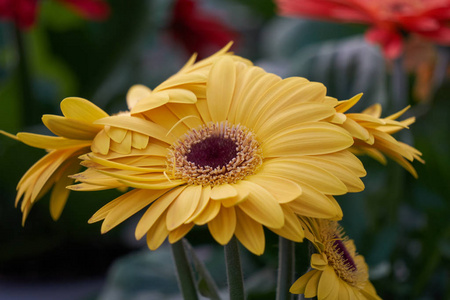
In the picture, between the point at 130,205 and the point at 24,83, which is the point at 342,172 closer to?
the point at 130,205

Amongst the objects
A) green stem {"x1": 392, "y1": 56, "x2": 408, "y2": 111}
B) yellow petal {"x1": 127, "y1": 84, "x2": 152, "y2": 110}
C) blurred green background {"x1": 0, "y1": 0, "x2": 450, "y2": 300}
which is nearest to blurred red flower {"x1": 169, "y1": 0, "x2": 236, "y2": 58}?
blurred green background {"x1": 0, "y1": 0, "x2": 450, "y2": 300}

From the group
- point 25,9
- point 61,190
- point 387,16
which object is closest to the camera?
point 61,190

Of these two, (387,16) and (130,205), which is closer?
(130,205)

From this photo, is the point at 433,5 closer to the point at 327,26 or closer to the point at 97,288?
the point at 327,26

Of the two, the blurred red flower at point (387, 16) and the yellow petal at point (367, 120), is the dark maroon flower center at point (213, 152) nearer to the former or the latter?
the yellow petal at point (367, 120)

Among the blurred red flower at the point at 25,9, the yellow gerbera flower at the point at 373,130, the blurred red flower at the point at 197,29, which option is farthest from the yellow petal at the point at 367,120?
the blurred red flower at the point at 197,29

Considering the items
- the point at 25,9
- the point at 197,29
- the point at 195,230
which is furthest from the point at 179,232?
the point at 197,29
